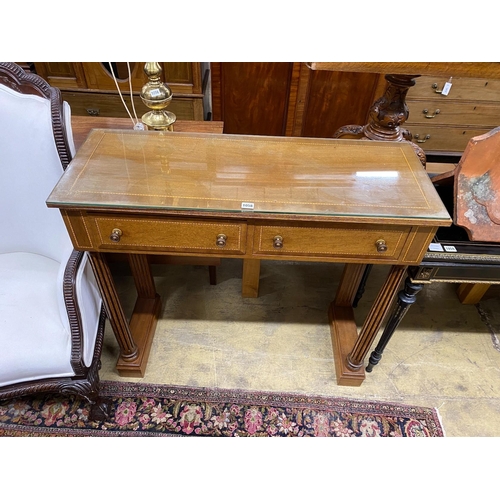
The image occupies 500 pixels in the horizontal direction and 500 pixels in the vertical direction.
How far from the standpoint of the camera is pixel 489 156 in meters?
1.10

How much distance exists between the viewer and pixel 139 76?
2.12 meters

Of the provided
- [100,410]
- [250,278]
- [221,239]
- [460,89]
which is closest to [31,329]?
[100,410]

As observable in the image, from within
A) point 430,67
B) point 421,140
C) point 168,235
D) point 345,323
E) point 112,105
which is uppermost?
point 430,67

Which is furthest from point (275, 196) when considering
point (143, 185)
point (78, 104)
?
point (78, 104)

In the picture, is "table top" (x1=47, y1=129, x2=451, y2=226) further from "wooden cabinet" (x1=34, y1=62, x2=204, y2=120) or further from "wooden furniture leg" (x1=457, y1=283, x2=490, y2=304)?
"wooden cabinet" (x1=34, y1=62, x2=204, y2=120)

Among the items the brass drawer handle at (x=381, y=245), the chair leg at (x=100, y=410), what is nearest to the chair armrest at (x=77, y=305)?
the chair leg at (x=100, y=410)

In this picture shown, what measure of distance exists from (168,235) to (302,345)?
0.90 metres

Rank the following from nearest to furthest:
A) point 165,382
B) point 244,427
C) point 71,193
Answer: point 71,193
point 244,427
point 165,382

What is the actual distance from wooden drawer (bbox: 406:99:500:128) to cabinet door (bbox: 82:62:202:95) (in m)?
1.29

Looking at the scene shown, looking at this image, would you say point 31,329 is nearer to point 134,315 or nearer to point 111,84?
point 134,315

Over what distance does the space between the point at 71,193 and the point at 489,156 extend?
3.88 ft

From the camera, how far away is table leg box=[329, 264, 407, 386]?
120cm

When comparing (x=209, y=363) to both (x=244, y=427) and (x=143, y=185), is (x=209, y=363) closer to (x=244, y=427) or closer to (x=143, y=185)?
(x=244, y=427)

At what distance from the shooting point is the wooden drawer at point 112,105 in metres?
2.20
